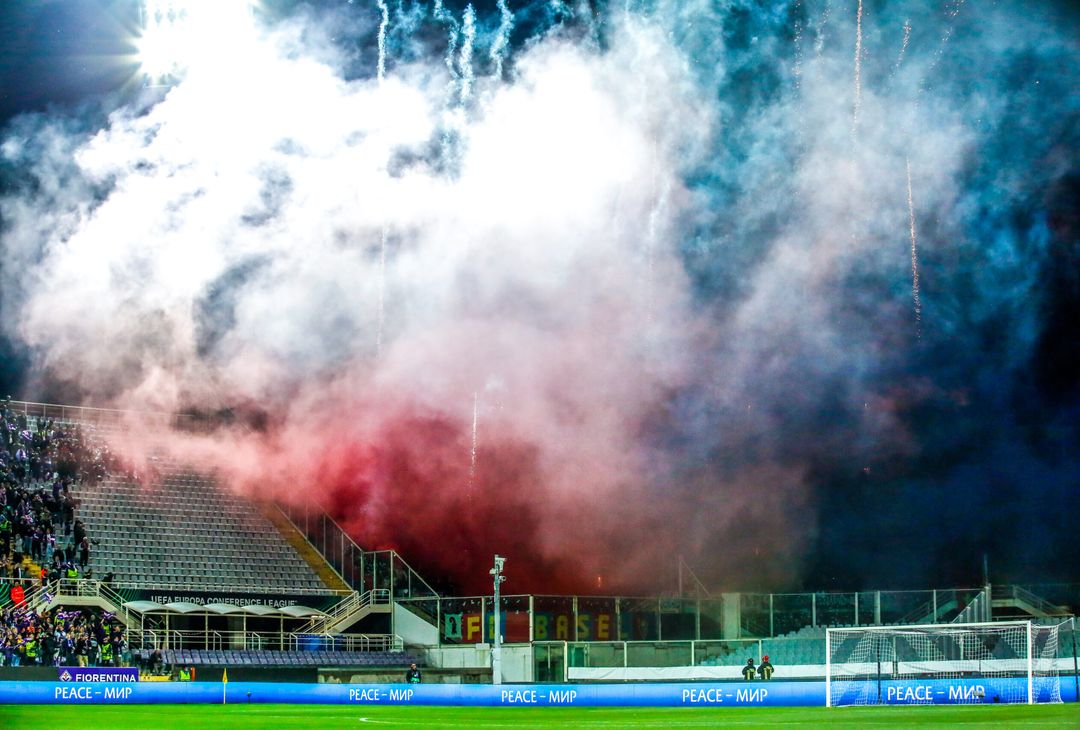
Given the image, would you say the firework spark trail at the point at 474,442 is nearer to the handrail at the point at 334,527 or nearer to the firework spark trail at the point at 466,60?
the handrail at the point at 334,527

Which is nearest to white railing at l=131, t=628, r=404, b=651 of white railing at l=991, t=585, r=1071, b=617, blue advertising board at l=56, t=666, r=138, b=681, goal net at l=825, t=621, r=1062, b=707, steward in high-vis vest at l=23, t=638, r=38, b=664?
steward in high-vis vest at l=23, t=638, r=38, b=664

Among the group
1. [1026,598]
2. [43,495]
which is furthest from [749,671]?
[43,495]

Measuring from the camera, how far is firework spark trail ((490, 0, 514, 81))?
42438mm

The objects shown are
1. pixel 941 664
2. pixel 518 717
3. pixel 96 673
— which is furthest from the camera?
pixel 96 673

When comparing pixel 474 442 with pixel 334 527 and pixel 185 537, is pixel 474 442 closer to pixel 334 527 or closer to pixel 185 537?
pixel 334 527

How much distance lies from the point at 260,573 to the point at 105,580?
243 inches

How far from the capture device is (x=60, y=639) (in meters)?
42.1

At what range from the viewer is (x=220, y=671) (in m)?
44.3

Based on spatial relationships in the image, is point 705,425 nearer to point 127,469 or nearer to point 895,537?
point 895,537

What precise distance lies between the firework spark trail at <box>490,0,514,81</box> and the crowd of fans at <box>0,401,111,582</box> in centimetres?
2024

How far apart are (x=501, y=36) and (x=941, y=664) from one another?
20796 mm

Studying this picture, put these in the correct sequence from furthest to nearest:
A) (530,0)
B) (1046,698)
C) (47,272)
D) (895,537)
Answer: (895,537)
(47,272)
(530,0)
(1046,698)

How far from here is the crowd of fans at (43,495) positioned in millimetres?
46375

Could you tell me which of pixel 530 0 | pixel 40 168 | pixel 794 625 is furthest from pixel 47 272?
pixel 794 625
